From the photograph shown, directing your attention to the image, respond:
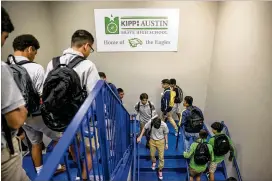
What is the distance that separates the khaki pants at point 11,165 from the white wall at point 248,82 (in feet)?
10.8

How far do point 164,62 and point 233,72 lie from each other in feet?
6.77

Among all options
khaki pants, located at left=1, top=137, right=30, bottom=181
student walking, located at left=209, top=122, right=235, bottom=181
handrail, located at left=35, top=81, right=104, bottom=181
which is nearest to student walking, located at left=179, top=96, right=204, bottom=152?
student walking, located at left=209, top=122, right=235, bottom=181

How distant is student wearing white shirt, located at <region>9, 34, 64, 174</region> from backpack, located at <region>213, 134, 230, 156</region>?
273 cm

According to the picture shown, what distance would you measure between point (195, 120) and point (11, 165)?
3600 mm

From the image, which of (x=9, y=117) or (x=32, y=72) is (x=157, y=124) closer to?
(x=32, y=72)

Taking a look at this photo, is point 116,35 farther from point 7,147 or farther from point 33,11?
point 7,147

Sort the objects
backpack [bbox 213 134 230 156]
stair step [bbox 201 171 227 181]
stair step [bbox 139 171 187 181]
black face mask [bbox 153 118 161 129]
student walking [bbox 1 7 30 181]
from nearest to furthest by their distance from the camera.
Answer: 1. student walking [bbox 1 7 30 181]
2. backpack [bbox 213 134 230 156]
3. black face mask [bbox 153 118 161 129]
4. stair step [bbox 201 171 227 181]
5. stair step [bbox 139 171 187 181]

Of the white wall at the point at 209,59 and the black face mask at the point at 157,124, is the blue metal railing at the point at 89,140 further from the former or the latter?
the white wall at the point at 209,59

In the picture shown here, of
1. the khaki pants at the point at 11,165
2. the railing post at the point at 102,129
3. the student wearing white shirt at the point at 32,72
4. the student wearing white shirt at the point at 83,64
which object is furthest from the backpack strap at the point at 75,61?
the khaki pants at the point at 11,165

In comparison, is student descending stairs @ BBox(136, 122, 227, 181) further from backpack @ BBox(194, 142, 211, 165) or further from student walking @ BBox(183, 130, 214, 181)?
backpack @ BBox(194, 142, 211, 165)

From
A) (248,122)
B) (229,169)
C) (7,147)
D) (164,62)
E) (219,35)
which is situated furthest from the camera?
(164,62)

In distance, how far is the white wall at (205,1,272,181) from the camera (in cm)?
318

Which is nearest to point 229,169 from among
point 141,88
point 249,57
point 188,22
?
point 249,57

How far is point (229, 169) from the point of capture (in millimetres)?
4340
